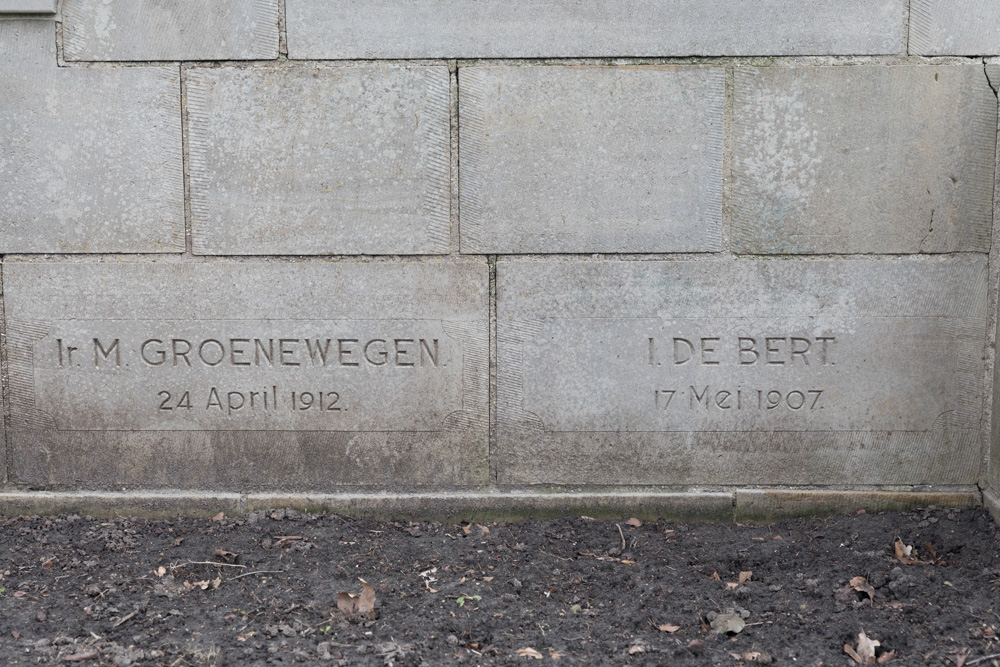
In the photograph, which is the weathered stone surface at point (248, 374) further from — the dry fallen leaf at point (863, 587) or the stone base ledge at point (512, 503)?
the dry fallen leaf at point (863, 587)

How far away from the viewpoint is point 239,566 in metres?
2.89

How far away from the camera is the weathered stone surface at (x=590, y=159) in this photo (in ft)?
10.3

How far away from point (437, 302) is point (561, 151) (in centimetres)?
78

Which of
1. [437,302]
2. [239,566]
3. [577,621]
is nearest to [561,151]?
[437,302]

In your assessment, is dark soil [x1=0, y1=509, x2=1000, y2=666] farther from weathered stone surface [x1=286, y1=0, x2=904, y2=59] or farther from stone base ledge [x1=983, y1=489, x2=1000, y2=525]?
weathered stone surface [x1=286, y1=0, x2=904, y2=59]

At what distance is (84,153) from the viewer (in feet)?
10.4

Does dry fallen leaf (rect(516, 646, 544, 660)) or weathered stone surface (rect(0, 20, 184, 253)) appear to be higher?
weathered stone surface (rect(0, 20, 184, 253))

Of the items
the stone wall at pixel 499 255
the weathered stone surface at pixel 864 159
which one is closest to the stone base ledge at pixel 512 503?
the stone wall at pixel 499 255

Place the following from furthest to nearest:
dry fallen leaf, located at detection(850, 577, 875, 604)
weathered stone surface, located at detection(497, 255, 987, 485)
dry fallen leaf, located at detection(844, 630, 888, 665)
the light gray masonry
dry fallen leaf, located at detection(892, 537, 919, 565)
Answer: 1. weathered stone surface, located at detection(497, 255, 987, 485)
2. the light gray masonry
3. dry fallen leaf, located at detection(892, 537, 919, 565)
4. dry fallen leaf, located at detection(850, 577, 875, 604)
5. dry fallen leaf, located at detection(844, 630, 888, 665)

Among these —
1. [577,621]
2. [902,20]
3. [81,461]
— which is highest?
[902,20]

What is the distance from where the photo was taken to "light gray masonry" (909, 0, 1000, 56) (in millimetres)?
3049

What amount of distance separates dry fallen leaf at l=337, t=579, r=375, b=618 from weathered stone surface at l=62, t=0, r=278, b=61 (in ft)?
6.75

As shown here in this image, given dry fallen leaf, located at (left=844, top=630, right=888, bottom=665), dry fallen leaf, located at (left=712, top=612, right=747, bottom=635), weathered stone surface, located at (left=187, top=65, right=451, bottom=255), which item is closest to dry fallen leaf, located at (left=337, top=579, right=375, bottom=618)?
dry fallen leaf, located at (left=712, top=612, right=747, bottom=635)

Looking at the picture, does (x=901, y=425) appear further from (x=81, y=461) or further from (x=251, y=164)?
(x=81, y=461)
